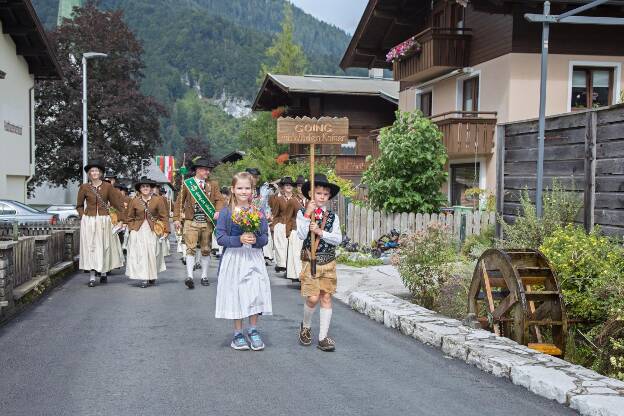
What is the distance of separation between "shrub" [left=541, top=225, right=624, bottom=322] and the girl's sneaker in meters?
3.45

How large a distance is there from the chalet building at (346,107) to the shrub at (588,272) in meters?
28.4

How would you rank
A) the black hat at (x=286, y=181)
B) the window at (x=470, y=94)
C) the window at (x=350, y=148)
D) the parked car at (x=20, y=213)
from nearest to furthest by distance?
the black hat at (x=286, y=181) < the parked car at (x=20, y=213) < the window at (x=470, y=94) < the window at (x=350, y=148)

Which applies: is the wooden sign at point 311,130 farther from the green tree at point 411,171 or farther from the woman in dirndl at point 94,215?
the green tree at point 411,171

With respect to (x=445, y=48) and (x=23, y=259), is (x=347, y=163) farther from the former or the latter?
(x=23, y=259)

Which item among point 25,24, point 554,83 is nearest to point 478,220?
point 554,83

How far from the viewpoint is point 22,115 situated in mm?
27406

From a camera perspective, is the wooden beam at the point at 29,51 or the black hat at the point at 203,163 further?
the wooden beam at the point at 29,51

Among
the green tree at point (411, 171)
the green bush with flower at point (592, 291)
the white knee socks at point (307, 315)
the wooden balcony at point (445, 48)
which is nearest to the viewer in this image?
the green bush with flower at point (592, 291)

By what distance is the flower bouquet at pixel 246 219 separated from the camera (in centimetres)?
703

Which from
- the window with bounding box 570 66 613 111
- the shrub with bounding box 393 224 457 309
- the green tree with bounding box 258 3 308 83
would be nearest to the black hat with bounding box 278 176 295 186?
the shrub with bounding box 393 224 457 309

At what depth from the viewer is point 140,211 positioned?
494 inches

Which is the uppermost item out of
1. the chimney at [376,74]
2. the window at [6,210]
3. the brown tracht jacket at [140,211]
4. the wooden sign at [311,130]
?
the chimney at [376,74]

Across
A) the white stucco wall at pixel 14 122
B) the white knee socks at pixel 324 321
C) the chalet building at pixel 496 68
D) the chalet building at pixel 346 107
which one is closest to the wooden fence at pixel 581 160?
the white knee socks at pixel 324 321

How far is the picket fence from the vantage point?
639 inches
